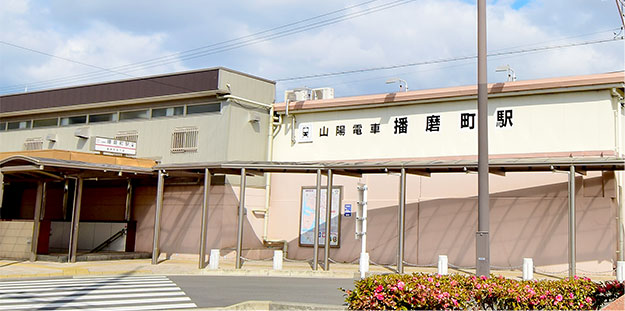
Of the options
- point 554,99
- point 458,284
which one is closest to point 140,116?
point 554,99

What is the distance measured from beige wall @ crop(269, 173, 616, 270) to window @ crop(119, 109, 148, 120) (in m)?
7.19

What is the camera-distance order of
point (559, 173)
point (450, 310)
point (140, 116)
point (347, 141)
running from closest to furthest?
1. point (450, 310)
2. point (559, 173)
3. point (347, 141)
4. point (140, 116)

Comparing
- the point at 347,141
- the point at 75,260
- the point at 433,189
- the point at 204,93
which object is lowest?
the point at 75,260

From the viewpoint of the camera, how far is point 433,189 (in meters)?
23.4

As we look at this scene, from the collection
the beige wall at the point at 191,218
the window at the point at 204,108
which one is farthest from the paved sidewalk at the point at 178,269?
the window at the point at 204,108

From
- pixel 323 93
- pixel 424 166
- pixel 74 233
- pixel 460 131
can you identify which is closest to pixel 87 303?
pixel 74 233

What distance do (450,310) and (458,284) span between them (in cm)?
75

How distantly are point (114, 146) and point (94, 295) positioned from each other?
478 inches

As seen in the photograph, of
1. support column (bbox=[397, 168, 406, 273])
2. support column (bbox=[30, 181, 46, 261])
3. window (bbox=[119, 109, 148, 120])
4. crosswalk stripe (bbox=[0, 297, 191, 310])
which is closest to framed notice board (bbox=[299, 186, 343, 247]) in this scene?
support column (bbox=[397, 168, 406, 273])

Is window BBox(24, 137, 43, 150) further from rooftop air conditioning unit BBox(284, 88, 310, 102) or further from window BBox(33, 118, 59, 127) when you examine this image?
rooftop air conditioning unit BBox(284, 88, 310, 102)

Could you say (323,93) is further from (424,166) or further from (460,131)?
(424,166)

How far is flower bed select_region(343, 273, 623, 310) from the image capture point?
9.88 metres

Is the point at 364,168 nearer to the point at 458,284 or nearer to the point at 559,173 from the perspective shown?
the point at 559,173

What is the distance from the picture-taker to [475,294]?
10328 mm
